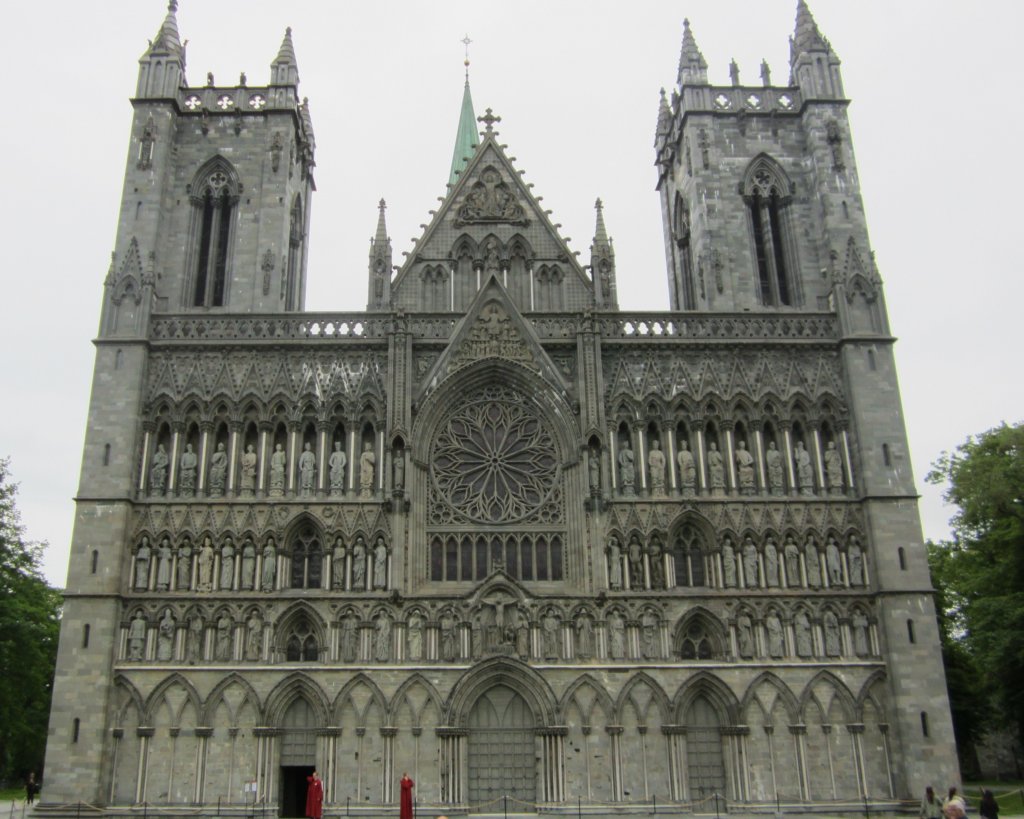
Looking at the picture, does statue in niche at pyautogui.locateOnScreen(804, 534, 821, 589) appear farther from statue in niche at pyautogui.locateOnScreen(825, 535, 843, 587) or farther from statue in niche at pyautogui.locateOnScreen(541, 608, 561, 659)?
statue in niche at pyautogui.locateOnScreen(541, 608, 561, 659)

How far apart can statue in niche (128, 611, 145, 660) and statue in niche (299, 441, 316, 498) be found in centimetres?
547

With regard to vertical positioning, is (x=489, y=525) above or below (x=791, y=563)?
above

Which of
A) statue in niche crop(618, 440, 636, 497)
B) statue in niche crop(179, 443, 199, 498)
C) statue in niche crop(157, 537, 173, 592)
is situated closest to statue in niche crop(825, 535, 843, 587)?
statue in niche crop(618, 440, 636, 497)

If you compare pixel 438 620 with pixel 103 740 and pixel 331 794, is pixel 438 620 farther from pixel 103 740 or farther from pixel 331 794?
pixel 103 740

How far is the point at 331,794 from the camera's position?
2608 cm

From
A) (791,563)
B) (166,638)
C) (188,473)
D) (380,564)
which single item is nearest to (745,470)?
(791,563)

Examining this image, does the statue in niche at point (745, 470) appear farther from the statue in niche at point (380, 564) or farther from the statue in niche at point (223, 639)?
the statue in niche at point (223, 639)

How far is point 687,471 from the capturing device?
29406 millimetres

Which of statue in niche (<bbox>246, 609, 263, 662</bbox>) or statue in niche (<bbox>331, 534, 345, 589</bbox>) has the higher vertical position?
statue in niche (<bbox>331, 534, 345, 589</bbox>)

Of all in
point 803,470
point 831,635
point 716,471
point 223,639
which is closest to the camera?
point 223,639

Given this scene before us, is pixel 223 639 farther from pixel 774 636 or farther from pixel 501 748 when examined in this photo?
pixel 774 636

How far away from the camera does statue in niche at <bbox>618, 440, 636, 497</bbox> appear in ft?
95.9

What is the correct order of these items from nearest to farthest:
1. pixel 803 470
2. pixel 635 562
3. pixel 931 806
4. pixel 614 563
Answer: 1. pixel 931 806
2. pixel 614 563
3. pixel 635 562
4. pixel 803 470

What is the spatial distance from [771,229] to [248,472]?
18.8 meters
